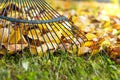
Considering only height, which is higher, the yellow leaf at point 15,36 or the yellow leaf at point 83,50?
the yellow leaf at point 15,36

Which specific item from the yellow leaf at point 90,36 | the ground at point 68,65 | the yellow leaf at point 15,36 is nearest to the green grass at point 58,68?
the ground at point 68,65

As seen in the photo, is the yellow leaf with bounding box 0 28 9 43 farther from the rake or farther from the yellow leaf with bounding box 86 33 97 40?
the yellow leaf with bounding box 86 33 97 40

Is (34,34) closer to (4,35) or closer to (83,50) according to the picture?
(4,35)

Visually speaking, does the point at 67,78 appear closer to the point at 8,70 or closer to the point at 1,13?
the point at 8,70

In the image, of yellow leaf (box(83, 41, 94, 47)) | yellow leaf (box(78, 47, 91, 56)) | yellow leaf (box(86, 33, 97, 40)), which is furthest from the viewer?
yellow leaf (box(86, 33, 97, 40))

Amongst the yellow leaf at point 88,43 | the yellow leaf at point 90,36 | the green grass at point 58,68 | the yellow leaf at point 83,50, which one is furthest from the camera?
the yellow leaf at point 90,36

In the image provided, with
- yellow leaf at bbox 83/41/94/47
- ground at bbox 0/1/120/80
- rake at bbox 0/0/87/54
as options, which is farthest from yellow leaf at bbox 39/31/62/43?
yellow leaf at bbox 83/41/94/47

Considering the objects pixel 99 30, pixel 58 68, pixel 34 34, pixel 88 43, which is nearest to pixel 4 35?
pixel 34 34

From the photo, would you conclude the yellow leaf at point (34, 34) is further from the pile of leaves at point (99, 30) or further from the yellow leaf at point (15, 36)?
the pile of leaves at point (99, 30)
